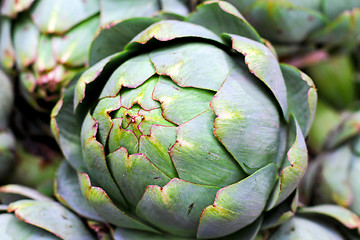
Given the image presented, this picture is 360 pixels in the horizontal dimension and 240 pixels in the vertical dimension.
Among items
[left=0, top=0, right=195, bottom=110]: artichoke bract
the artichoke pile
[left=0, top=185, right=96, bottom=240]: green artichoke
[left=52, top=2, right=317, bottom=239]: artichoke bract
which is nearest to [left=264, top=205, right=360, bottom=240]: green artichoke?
the artichoke pile

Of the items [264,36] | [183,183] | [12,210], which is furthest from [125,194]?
[264,36]

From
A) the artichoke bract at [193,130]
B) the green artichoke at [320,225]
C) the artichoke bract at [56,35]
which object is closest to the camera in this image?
the artichoke bract at [193,130]

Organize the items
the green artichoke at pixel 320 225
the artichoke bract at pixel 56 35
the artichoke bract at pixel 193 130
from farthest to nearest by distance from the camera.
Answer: the artichoke bract at pixel 56 35, the green artichoke at pixel 320 225, the artichoke bract at pixel 193 130

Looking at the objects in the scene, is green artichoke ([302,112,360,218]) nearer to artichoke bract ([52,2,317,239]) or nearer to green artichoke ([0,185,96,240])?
artichoke bract ([52,2,317,239])

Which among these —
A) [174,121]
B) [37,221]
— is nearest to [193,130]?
[174,121]

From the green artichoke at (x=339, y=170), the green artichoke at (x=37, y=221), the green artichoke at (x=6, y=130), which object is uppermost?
the green artichoke at (x=6, y=130)

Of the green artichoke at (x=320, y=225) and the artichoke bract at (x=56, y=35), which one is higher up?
the artichoke bract at (x=56, y=35)

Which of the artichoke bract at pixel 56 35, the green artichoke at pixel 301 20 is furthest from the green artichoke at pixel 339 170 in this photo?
the artichoke bract at pixel 56 35

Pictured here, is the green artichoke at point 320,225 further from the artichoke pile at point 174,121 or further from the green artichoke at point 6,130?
the green artichoke at point 6,130
